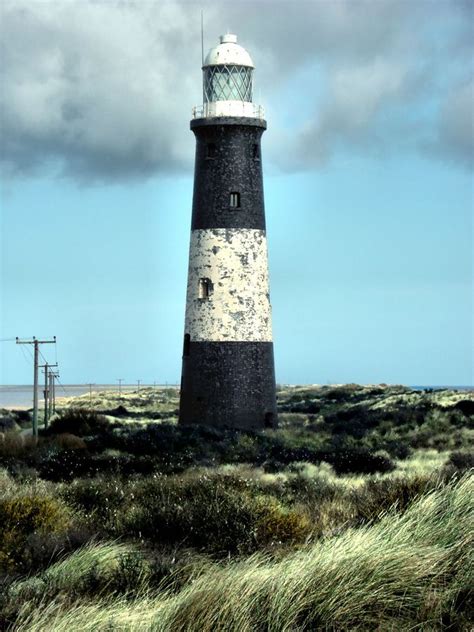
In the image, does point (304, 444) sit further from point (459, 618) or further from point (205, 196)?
point (459, 618)

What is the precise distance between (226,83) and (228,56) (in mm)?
825

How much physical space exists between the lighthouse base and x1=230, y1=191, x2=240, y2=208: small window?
4.20m

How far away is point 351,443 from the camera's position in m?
36.2

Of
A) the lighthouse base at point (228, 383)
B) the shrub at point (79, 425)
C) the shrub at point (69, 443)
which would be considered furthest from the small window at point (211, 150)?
the shrub at point (69, 443)

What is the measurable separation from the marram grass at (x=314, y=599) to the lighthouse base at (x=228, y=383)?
24.7m

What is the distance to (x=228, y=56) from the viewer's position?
37719mm

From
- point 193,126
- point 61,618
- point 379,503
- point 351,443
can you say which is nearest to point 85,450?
point 351,443

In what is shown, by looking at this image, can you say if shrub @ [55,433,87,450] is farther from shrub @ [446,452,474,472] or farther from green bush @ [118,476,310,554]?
green bush @ [118,476,310,554]

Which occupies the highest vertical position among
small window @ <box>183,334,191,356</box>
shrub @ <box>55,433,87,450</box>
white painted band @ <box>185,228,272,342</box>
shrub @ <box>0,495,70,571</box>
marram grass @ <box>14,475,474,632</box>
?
white painted band @ <box>185,228,272,342</box>

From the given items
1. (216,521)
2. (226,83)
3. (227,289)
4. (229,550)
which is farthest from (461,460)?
(226,83)

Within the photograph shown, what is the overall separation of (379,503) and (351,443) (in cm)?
2137

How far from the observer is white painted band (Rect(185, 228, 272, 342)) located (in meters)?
36.6

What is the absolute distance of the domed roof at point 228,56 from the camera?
37.7 m

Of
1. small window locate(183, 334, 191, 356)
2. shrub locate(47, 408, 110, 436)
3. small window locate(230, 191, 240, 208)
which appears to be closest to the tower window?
small window locate(183, 334, 191, 356)
